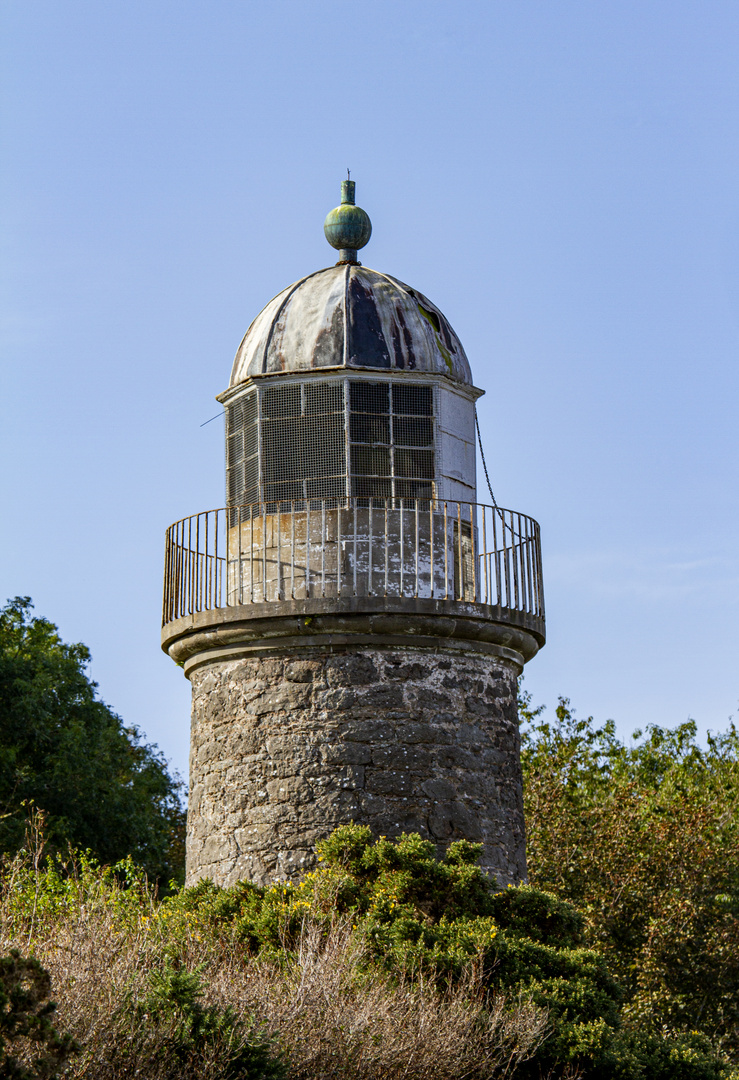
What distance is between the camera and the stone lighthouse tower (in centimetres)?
1347

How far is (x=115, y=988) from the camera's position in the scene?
9781 millimetres

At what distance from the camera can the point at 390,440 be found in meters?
14.5

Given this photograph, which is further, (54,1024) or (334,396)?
(334,396)

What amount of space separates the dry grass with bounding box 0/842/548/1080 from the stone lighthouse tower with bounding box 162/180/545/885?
6.34 ft

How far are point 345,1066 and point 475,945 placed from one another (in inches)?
74.6

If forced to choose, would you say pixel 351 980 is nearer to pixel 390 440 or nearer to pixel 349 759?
pixel 349 759

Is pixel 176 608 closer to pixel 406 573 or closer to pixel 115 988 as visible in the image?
pixel 406 573

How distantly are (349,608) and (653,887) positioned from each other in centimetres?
941

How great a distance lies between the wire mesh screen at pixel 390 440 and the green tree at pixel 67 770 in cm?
967

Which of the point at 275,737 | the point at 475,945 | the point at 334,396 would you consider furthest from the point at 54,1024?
the point at 334,396

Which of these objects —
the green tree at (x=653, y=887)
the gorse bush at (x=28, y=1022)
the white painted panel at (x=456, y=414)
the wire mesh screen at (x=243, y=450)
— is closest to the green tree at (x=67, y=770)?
the green tree at (x=653, y=887)

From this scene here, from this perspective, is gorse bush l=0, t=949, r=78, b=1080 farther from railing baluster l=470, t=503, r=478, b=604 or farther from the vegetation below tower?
railing baluster l=470, t=503, r=478, b=604

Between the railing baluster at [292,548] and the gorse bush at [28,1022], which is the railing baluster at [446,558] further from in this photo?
the gorse bush at [28,1022]

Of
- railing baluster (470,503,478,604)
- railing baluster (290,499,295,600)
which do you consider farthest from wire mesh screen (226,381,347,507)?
railing baluster (470,503,478,604)
